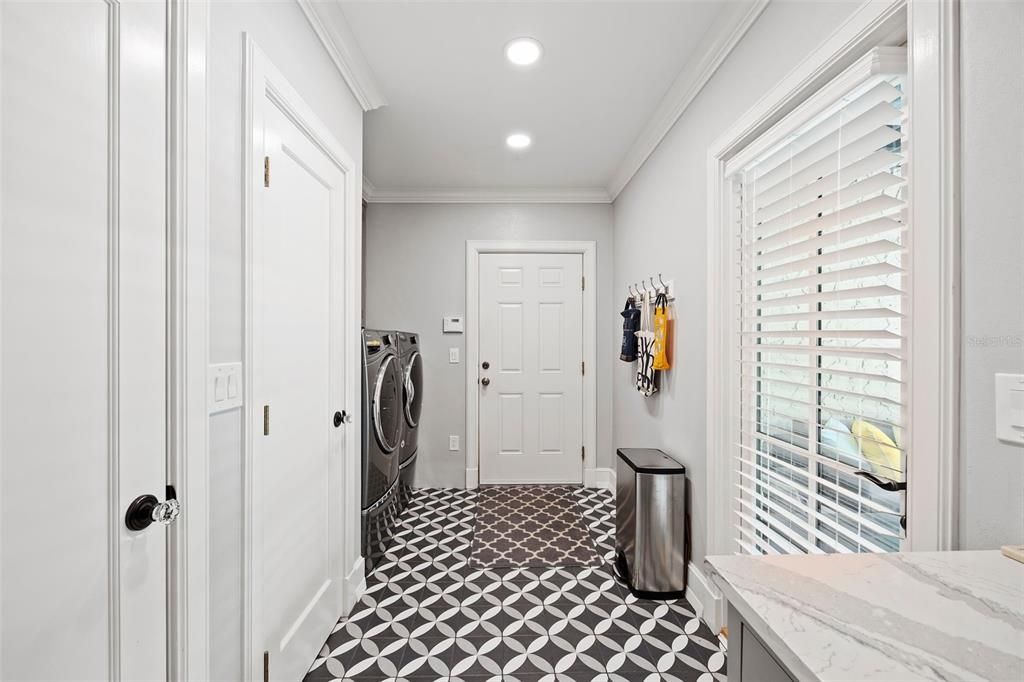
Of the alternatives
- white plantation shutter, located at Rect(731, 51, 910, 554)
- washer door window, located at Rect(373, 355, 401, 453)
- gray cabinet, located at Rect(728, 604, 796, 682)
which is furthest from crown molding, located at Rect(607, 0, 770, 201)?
washer door window, located at Rect(373, 355, 401, 453)

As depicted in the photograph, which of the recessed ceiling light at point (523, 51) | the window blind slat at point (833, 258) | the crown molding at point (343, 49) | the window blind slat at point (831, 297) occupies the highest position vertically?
the recessed ceiling light at point (523, 51)

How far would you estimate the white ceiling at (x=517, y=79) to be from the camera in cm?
179

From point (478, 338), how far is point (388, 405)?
141cm

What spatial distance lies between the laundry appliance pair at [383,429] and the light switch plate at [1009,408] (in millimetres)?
2107

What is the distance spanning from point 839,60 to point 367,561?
8.86ft

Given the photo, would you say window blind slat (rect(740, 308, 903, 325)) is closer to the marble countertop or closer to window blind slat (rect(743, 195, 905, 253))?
window blind slat (rect(743, 195, 905, 253))

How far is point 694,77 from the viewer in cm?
210

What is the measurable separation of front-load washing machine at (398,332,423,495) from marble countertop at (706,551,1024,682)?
249 centimetres

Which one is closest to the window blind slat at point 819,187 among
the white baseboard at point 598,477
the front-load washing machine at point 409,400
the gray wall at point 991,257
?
the gray wall at point 991,257

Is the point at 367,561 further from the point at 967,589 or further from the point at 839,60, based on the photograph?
the point at 839,60

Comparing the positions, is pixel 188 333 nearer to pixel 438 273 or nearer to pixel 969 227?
pixel 969 227

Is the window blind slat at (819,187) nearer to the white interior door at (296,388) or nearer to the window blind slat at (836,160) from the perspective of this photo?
the window blind slat at (836,160)

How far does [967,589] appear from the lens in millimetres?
674

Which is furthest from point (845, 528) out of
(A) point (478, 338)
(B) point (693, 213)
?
(A) point (478, 338)
